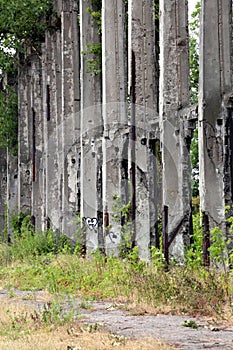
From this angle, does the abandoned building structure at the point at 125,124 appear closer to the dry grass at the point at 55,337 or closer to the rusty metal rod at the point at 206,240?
the rusty metal rod at the point at 206,240

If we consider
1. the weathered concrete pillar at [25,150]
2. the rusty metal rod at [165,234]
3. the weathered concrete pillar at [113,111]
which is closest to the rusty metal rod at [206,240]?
the rusty metal rod at [165,234]

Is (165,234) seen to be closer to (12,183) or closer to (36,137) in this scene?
(36,137)

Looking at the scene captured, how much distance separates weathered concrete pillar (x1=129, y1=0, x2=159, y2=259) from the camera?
52.2ft

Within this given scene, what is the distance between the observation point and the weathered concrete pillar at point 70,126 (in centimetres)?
2277

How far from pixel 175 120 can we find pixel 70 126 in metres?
9.00

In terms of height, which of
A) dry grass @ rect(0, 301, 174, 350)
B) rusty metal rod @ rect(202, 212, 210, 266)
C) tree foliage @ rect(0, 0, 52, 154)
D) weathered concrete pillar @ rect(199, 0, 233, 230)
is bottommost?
dry grass @ rect(0, 301, 174, 350)

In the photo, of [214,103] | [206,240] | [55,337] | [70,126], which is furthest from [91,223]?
[55,337]

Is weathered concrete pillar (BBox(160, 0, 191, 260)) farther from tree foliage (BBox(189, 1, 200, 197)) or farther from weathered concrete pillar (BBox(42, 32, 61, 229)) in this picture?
tree foliage (BBox(189, 1, 200, 197))

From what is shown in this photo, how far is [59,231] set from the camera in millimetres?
23094

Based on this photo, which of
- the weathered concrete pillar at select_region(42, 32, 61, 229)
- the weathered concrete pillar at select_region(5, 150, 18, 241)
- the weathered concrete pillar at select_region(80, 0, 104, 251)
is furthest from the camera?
the weathered concrete pillar at select_region(5, 150, 18, 241)

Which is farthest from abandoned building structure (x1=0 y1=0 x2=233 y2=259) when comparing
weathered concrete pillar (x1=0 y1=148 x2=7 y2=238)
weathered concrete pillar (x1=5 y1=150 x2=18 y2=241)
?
weathered concrete pillar (x1=0 y1=148 x2=7 y2=238)

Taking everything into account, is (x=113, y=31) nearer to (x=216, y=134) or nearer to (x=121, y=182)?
(x=121, y=182)

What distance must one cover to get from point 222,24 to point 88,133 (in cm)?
827

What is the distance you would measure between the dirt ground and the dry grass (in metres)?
0.34
